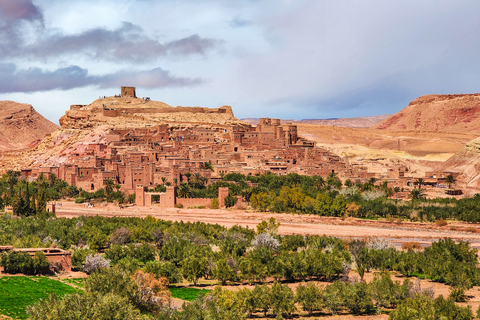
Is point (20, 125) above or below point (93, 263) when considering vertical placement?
above

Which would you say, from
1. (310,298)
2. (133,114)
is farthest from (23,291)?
(133,114)

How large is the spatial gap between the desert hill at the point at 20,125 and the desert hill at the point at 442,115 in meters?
86.3

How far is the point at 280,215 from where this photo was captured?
5078 centimetres

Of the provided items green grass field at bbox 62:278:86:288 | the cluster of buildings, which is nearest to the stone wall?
the cluster of buildings

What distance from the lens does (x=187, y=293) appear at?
81.7ft

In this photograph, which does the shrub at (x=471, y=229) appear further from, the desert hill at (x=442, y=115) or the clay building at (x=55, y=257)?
the desert hill at (x=442, y=115)

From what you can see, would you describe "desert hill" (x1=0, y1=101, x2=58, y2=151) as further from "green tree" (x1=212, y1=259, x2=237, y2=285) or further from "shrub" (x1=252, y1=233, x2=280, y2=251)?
"green tree" (x1=212, y1=259, x2=237, y2=285)

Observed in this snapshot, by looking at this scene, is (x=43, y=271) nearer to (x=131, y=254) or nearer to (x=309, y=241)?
(x=131, y=254)

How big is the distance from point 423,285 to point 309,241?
842 centimetres

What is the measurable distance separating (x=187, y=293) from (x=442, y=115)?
138m

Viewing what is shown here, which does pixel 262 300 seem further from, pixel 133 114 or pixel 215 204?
pixel 133 114

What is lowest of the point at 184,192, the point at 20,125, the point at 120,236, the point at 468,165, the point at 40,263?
Answer: the point at 40,263

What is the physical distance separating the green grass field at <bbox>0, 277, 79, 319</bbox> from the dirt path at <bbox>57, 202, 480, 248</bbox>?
67.6ft

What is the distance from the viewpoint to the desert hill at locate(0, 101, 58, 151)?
13912cm
